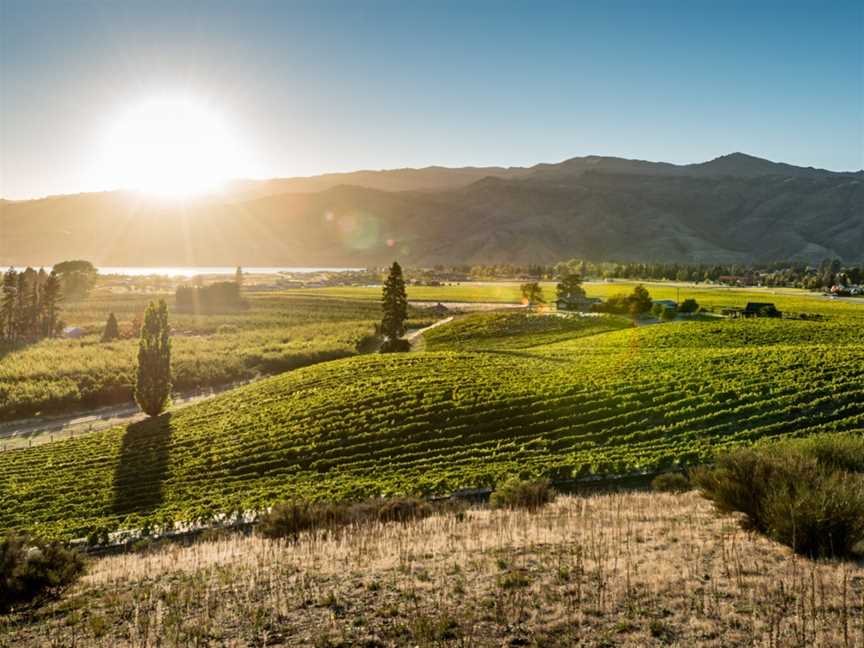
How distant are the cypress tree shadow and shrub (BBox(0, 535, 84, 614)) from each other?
12196mm

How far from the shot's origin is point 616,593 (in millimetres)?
10773

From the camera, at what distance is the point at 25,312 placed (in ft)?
330

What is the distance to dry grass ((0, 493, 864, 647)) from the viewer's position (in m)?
9.47

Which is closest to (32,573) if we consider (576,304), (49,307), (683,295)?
(576,304)

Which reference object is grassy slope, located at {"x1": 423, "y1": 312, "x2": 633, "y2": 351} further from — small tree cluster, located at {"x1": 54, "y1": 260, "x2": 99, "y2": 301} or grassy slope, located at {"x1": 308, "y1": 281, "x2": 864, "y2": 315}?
small tree cluster, located at {"x1": 54, "y1": 260, "x2": 99, "y2": 301}

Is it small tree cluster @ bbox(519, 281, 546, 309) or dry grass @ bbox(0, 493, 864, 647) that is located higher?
small tree cluster @ bbox(519, 281, 546, 309)

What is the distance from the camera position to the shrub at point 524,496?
19.6 m

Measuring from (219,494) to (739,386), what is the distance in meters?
30.0

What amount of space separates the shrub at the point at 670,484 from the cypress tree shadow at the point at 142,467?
21.1 meters

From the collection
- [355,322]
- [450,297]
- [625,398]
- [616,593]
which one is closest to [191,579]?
[616,593]

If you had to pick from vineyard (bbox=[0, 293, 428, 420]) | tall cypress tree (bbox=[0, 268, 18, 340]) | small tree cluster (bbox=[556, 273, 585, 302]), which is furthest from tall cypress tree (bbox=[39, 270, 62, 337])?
small tree cluster (bbox=[556, 273, 585, 302])

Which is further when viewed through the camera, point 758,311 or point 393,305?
point 758,311

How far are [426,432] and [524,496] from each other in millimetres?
14032

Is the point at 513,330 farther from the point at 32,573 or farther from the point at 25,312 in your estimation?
the point at 25,312
